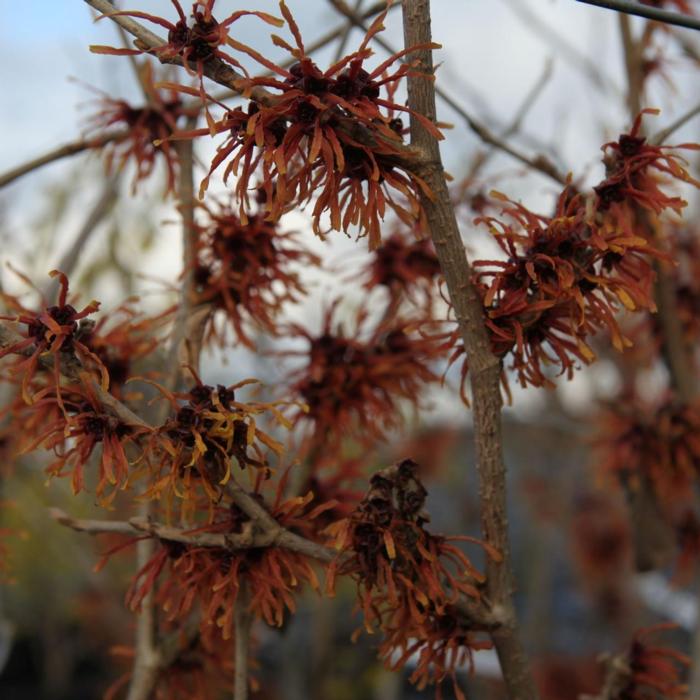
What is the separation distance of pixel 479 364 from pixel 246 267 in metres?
0.40

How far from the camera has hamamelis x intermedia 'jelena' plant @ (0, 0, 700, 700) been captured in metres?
0.73

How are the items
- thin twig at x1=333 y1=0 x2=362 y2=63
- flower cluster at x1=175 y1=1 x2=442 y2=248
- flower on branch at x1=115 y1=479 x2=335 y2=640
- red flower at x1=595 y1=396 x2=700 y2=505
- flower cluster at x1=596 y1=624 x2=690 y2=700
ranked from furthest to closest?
red flower at x1=595 y1=396 x2=700 y2=505
thin twig at x1=333 y1=0 x2=362 y2=63
flower cluster at x1=596 y1=624 x2=690 y2=700
flower on branch at x1=115 y1=479 x2=335 y2=640
flower cluster at x1=175 y1=1 x2=442 y2=248

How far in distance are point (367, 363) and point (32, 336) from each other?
53 cm

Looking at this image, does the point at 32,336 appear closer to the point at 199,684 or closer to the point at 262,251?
the point at 262,251

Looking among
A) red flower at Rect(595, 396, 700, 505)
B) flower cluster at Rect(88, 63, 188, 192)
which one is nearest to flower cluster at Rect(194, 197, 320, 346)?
flower cluster at Rect(88, 63, 188, 192)

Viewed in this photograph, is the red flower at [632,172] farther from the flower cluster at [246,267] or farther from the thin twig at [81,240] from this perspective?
the thin twig at [81,240]

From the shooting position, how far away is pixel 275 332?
46.4 inches

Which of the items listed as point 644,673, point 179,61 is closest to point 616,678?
point 644,673

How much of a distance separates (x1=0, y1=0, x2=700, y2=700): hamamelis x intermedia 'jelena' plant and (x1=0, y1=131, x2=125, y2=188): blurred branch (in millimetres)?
13

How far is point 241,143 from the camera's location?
0.75 metres

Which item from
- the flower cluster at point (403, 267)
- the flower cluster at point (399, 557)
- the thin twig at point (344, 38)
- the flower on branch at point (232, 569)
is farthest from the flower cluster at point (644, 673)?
the thin twig at point (344, 38)

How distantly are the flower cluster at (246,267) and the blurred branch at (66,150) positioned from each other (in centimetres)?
18

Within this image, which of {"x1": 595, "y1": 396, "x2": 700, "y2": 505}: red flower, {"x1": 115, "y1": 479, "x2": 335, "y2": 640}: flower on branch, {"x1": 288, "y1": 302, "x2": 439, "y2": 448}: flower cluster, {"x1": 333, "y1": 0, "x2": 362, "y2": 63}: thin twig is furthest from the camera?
{"x1": 595, "y1": 396, "x2": 700, "y2": 505}: red flower

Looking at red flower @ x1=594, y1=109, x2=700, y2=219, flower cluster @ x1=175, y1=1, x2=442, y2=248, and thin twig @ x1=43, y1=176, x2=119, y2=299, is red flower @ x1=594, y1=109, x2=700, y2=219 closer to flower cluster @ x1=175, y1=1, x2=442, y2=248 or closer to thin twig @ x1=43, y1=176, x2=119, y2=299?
flower cluster @ x1=175, y1=1, x2=442, y2=248
